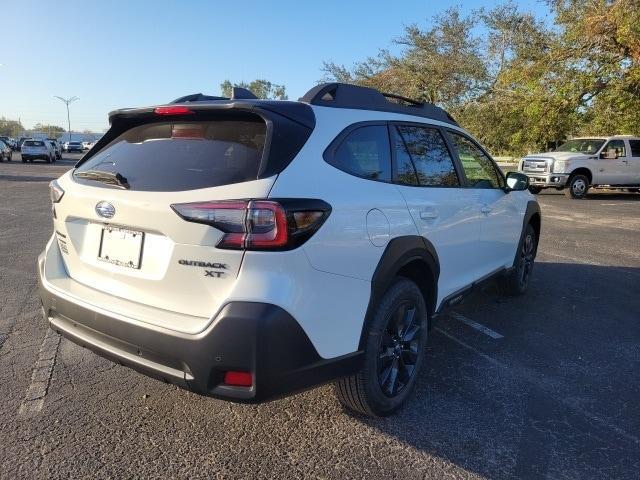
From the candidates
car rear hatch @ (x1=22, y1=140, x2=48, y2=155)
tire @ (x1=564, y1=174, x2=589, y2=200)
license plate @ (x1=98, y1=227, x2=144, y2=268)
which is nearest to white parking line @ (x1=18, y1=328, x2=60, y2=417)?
license plate @ (x1=98, y1=227, x2=144, y2=268)

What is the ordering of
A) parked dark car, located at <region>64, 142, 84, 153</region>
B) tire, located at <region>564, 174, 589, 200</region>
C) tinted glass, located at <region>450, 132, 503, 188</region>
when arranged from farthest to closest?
parked dark car, located at <region>64, 142, 84, 153</region> < tire, located at <region>564, 174, 589, 200</region> < tinted glass, located at <region>450, 132, 503, 188</region>

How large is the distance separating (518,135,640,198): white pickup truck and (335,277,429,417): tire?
15861 millimetres

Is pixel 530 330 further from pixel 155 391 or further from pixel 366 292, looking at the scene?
pixel 155 391

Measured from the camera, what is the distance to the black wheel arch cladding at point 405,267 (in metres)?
2.80

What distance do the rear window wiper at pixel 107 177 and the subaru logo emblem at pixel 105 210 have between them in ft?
0.38

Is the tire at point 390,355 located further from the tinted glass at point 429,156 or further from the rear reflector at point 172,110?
the rear reflector at point 172,110

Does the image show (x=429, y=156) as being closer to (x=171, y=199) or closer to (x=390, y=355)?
(x=390, y=355)

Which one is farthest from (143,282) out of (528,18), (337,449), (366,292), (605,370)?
(528,18)

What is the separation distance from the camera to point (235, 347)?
2283mm

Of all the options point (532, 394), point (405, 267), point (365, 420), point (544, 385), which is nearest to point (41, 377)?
point (365, 420)

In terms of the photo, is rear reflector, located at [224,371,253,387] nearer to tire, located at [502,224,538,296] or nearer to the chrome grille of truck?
tire, located at [502,224,538,296]

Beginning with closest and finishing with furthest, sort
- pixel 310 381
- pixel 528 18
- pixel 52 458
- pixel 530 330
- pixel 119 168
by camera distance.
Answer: pixel 310 381, pixel 52 458, pixel 119 168, pixel 530 330, pixel 528 18

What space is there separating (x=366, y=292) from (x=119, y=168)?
1.48 metres

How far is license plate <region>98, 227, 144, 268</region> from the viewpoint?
2.60m
